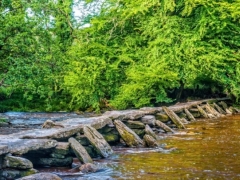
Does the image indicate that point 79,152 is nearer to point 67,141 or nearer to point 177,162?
point 67,141

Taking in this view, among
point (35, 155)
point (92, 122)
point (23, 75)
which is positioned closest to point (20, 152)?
point (35, 155)

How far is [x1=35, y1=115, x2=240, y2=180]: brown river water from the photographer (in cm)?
691

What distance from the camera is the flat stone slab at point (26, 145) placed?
6.58 metres

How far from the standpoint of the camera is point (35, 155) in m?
7.62

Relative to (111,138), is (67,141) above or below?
above

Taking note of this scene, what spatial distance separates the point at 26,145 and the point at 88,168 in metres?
1.21

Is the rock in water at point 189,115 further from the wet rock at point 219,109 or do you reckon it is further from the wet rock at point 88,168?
the wet rock at point 88,168

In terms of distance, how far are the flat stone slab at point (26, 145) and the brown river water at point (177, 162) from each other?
515 millimetres

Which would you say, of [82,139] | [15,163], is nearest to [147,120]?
[82,139]

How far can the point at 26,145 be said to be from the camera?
6.80 meters

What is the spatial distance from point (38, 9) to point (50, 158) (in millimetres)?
8166

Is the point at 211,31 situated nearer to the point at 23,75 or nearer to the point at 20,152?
the point at 23,75

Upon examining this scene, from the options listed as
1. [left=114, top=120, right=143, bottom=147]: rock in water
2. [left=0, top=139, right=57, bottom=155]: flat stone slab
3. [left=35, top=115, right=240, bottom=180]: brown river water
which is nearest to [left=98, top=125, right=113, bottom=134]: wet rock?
[left=114, top=120, right=143, bottom=147]: rock in water

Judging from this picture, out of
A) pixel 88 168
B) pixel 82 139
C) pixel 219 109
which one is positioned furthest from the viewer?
pixel 219 109
